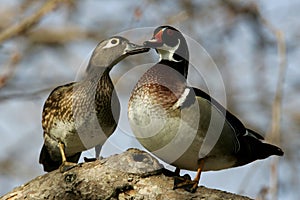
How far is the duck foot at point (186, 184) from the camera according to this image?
2969 millimetres

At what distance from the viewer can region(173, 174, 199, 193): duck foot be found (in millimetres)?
2969

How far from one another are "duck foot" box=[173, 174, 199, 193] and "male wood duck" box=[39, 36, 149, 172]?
0.82 meters

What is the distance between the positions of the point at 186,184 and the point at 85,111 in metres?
1.05

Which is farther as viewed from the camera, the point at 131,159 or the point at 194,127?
the point at 194,127

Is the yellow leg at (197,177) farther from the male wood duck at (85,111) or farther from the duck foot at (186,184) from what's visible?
the male wood duck at (85,111)

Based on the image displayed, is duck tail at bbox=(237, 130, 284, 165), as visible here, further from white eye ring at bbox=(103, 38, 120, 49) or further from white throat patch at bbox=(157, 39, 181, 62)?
white eye ring at bbox=(103, 38, 120, 49)

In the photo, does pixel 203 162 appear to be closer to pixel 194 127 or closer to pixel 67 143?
pixel 194 127

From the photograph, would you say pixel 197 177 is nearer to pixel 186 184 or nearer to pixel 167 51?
pixel 186 184

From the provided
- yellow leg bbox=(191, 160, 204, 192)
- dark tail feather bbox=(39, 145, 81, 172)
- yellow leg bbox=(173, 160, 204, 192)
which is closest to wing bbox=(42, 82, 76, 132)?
dark tail feather bbox=(39, 145, 81, 172)

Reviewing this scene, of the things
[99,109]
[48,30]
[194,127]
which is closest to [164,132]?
[194,127]

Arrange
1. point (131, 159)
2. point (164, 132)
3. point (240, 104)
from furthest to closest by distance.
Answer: point (240, 104) < point (164, 132) < point (131, 159)

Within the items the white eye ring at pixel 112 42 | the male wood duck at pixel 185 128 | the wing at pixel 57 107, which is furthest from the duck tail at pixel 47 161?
the male wood duck at pixel 185 128

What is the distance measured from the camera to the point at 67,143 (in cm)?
384

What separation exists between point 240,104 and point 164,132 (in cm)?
313
